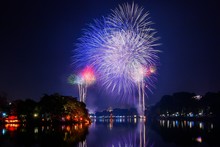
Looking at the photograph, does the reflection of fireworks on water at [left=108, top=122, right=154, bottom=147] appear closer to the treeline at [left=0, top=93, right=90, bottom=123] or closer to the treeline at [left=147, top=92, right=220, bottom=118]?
the treeline at [left=0, top=93, right=90, bottom=123]

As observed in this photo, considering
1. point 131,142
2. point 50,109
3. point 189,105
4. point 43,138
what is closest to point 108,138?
point 131,142

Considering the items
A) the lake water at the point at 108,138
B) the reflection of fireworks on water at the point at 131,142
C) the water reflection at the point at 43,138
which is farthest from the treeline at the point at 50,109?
the reflection of fireworks on water at the point at 131,142

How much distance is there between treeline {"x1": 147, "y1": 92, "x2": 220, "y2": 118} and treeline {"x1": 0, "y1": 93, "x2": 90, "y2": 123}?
5560 centimetres

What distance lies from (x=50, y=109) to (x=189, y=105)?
A: 265 ft

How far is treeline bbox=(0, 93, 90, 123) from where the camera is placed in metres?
95.8

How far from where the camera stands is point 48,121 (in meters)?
96.5

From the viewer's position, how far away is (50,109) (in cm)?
9569

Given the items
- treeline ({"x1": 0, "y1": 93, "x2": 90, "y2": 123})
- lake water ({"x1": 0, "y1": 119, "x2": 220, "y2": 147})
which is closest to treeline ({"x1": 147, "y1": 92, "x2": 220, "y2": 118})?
treeline ({"x1": 0, "y1": 93, "x2": 90, "y2": 123})

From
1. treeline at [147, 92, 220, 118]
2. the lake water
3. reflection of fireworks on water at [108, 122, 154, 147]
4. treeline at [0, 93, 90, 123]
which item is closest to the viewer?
reflection of fireworks on water at [108, 122, 154, 147]

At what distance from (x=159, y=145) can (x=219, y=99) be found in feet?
310

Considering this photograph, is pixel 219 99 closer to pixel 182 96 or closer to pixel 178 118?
pixel 182 96

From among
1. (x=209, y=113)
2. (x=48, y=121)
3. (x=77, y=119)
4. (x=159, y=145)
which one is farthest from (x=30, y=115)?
(x=209, y=113)

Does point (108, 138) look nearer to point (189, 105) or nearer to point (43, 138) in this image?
point (43, 138)

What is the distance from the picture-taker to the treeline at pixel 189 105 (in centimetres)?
13388
